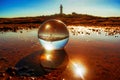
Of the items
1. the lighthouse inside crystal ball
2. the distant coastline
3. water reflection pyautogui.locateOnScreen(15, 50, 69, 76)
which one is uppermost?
the lighthouse inside crystal ball

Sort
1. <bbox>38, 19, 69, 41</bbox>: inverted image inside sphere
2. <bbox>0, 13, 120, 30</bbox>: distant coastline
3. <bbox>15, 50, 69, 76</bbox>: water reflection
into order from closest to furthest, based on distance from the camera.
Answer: <bbox>15, 50, 69, 76</bbox>: water reflection → <bbox>38, 19, 69, 41</bbox>: inverted image inside sphere → <bbox>0, 13, 120, 30</bbox>: distant coastline

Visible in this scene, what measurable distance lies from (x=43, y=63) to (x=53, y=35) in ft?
5.56

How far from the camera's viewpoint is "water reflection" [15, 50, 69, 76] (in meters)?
7.42

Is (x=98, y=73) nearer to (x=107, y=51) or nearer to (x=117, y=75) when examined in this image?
(x=117, y=75)

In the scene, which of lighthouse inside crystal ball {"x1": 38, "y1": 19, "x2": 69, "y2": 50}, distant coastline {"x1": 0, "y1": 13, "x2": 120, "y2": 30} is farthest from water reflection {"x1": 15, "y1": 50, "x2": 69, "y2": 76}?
distant coastline {"x1": 0, "y1": 13, "x2": 120, "y2": 30}

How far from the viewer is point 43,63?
8461 mm

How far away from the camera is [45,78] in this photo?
6715mm

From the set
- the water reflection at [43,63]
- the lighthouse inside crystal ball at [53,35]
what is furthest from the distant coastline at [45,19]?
the water reflection at [43,63]

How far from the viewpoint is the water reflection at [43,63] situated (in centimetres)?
742

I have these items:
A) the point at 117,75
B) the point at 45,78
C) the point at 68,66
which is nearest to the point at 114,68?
the point at 117,75

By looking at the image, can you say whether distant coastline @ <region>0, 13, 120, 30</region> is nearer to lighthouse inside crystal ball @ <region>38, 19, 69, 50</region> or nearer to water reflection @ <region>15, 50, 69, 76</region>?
lighthouse inside crystal ball @ <region>38, 19, 69, 50</region>

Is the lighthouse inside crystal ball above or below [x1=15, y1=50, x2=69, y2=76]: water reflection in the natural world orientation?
above

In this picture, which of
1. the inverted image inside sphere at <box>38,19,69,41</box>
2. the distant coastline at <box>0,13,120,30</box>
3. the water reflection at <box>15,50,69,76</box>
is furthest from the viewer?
the distant coastline at <box>0,13,120,30</box>

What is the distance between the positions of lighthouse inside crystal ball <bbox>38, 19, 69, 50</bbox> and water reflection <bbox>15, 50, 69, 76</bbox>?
507 millimetres
